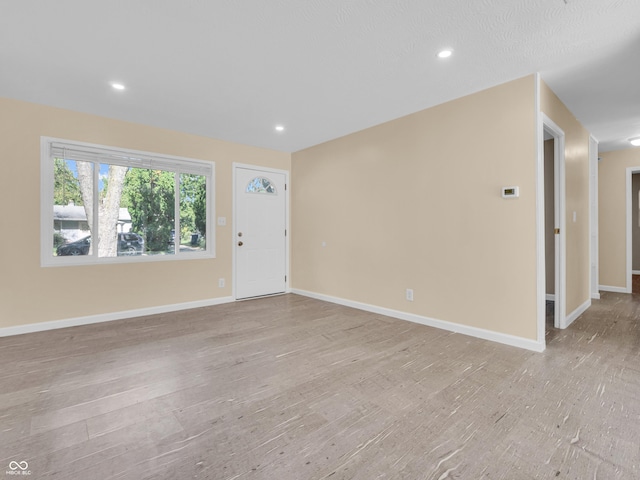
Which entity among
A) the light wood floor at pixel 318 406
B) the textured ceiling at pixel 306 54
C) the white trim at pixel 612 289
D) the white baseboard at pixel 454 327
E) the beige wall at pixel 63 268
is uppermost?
the textured ceiling at pixel 306 54

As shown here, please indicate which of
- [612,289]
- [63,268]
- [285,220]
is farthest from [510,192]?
[63,268]

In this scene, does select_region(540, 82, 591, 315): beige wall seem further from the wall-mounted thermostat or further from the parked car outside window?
the parked car outside window

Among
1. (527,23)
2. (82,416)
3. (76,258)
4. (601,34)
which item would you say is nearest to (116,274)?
(76,258)

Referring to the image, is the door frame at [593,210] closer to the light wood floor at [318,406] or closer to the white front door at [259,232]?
the light wood floor at [318,406]

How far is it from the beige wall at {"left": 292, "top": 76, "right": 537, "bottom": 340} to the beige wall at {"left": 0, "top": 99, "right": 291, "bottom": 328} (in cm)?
207

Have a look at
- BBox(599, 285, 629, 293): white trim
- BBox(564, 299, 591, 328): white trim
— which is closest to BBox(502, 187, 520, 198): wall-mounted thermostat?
BBox(564, 299, 591, 328): white trim

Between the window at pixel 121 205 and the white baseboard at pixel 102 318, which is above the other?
the window at pixel 121 205

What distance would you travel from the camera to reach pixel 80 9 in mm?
1979

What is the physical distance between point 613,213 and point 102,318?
8177 millimetres

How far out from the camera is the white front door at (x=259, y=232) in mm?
4996

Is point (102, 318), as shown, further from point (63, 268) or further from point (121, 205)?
point (121, 205)

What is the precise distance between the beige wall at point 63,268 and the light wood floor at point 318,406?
0.46m

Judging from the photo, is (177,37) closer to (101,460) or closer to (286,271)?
(101,460)

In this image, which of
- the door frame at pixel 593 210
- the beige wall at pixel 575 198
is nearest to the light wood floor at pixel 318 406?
the beige wall at pixel 575 198
